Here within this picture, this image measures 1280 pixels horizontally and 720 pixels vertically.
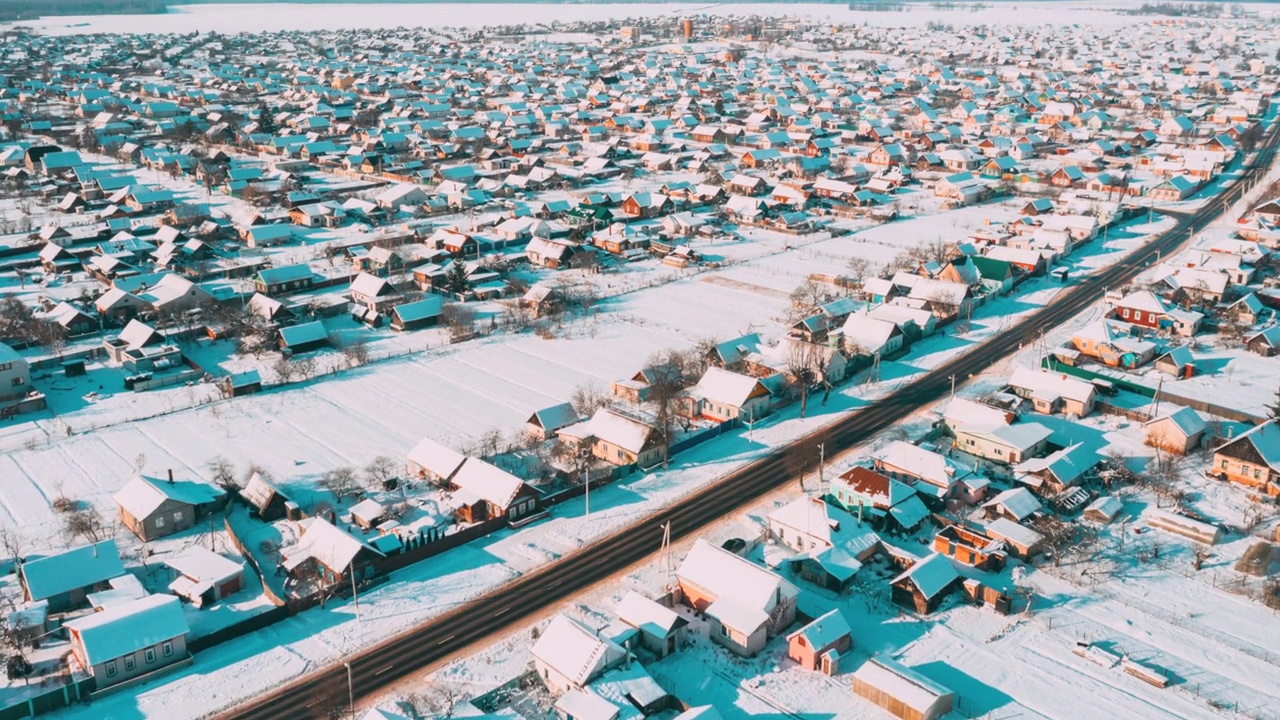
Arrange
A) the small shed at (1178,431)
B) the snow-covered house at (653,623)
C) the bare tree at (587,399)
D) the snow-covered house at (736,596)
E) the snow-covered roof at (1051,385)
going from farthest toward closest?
the snow-covered roof at (1051,385) → the bare tree at (587,399) → the small shed at (1178,431) → the snow-covered house at (736,596) → the snow-covered house at (653,623)

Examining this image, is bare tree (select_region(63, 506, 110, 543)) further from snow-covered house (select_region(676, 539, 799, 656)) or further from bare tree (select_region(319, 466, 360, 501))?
snow-covered house (select_region(676, 539, 799, 656))

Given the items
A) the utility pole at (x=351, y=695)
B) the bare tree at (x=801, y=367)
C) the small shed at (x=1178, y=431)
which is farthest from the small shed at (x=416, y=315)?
the small shed at (x=1178, y=431)

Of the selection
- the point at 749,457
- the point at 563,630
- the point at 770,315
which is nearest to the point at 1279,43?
the point at 770,315

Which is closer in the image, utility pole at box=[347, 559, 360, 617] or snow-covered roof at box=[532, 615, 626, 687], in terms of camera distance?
snow-covered roof at box=[532, 615, 626, 687]

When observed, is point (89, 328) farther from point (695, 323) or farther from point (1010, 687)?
point (1010, 687)

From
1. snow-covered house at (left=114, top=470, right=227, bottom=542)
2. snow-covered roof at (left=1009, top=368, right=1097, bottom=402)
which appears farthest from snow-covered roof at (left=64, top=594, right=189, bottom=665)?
snow-covered roof at (left=1009, top=368, right=1097, bottom=402)

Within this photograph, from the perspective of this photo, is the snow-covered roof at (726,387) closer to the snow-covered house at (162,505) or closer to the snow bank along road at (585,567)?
the snow bank along road at (585,567)
